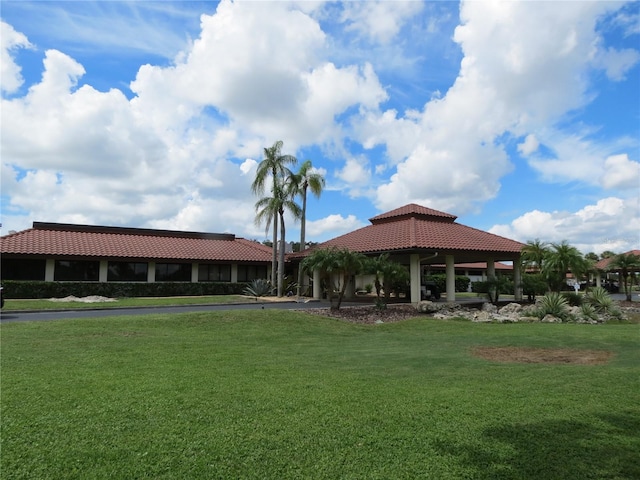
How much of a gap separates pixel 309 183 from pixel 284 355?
25.7m

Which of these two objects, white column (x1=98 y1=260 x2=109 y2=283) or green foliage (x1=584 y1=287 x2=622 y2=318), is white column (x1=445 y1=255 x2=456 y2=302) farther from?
white column (x1=98 y1=260 x2=109 y2=283)

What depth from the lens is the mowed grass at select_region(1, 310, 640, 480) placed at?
4105 mm

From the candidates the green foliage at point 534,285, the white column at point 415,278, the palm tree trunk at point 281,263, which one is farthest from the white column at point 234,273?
the green foliage at point 534,285

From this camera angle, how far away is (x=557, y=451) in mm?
4438

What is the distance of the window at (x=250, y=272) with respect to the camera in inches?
1414

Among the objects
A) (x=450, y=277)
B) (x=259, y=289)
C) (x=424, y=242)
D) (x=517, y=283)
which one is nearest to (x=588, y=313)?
(x=450, y=277)

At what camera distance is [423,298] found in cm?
2888

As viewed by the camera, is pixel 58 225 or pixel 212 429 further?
pixel 58 225

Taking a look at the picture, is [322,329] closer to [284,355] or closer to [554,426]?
[284,355]

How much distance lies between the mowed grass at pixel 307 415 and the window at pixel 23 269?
69.0 feet

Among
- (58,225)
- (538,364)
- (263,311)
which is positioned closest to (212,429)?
(538,364)

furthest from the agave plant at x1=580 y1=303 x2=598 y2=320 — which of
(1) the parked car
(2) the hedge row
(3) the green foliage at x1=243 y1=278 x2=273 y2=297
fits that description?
(2) the hedge row

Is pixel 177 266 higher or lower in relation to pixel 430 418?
higher

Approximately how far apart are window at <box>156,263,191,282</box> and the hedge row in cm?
190
